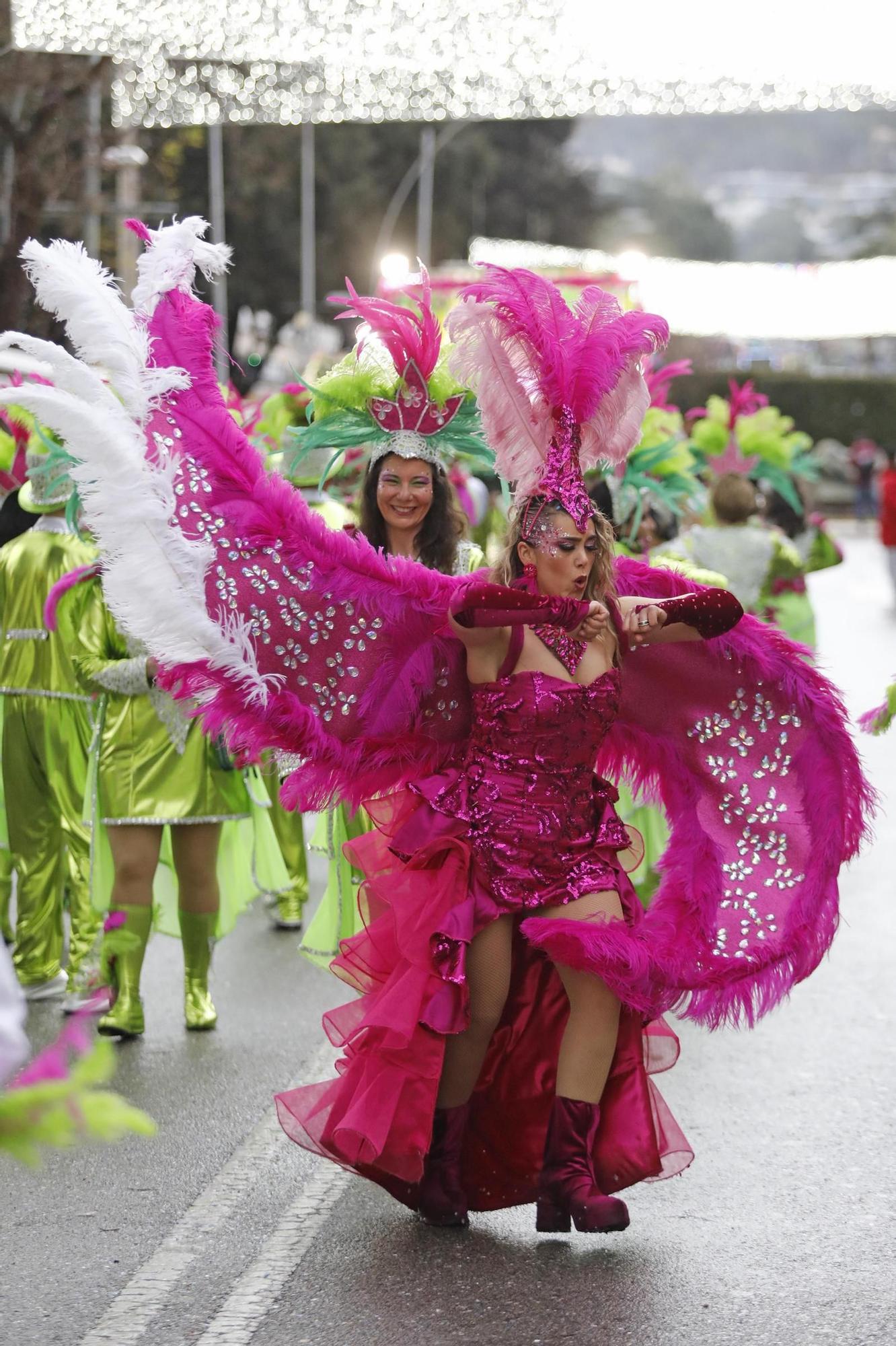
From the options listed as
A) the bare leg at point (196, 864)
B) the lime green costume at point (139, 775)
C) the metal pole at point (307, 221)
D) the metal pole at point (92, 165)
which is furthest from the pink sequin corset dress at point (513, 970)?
the metal pole at point (307, 221)

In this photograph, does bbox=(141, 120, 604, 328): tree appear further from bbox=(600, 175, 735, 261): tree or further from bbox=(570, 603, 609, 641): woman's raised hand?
bbox=(600, 175, 735, 261): tree

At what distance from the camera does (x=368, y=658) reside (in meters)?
4.72

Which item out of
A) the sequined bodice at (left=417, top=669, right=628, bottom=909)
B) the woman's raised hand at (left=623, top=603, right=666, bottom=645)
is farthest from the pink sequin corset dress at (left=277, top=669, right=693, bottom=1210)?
the woman's raised hand at (left=623, top=603, right=666, bottom=645)

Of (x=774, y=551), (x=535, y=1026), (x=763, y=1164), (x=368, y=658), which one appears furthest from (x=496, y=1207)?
(x=774, y=551)

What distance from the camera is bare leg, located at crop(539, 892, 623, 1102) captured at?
4.53 meters

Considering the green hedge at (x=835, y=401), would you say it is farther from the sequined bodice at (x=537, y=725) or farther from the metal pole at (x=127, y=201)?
the sequined bodice at (x=537, y=725)

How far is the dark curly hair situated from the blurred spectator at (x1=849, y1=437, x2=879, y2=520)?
40684mm

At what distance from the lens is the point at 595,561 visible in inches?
184

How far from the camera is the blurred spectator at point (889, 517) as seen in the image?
955 inches

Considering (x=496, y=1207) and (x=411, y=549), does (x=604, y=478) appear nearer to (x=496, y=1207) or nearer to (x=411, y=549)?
(x=411, y=549)

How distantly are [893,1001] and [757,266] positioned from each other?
60.8m

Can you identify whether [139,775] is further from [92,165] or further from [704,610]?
[92,165]

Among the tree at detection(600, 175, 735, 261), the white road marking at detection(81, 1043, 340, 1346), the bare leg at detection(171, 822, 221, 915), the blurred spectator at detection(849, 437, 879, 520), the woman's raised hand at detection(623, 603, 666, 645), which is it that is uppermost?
the tree at detection(600, 175, 735, 261)

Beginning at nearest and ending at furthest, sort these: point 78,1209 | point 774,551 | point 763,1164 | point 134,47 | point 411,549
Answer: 1. point 78,1209
2. point 763,1164
3. point 411,549
4. point 774,551
5. point 134,47
